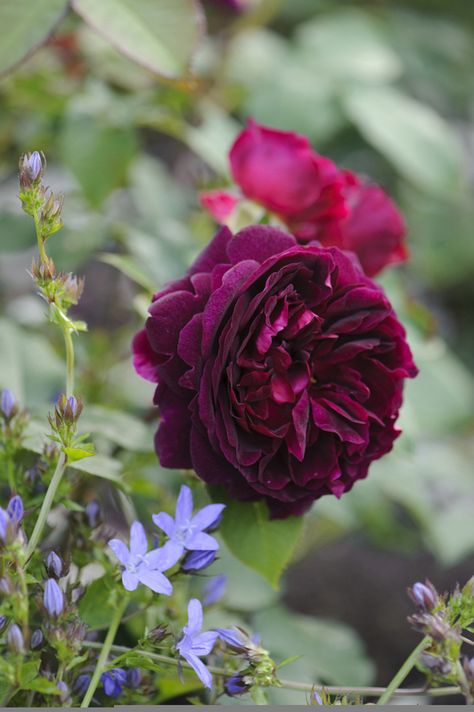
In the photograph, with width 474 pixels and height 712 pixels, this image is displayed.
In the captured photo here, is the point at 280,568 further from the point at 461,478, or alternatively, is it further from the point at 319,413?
the point at 461,478

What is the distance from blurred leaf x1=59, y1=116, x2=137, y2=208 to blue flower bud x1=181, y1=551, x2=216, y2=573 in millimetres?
456

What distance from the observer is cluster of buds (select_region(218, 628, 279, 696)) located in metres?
0.41

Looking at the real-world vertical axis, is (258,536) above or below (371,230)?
below

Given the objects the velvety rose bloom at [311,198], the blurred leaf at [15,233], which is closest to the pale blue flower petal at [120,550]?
the velvety rose bloom at [311,198]

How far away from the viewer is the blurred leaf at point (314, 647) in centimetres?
71

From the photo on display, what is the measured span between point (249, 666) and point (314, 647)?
1.12 ft

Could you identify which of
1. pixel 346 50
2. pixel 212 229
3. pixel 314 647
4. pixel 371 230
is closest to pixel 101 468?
pixel 371 230

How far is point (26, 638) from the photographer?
0.37 meters

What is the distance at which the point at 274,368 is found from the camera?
45cm

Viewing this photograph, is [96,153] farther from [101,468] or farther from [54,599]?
[54,599]

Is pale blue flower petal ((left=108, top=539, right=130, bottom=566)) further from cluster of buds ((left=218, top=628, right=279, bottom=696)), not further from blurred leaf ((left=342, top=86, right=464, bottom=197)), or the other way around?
blurred leaf ((left=342, top=86, right=464, bottom=197))

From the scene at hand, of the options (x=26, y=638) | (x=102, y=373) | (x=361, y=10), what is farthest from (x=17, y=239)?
(x=361, y=10)

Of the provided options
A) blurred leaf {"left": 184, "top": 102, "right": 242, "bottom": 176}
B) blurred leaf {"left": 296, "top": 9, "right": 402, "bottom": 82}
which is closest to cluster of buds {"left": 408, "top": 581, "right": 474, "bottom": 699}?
blurred leaf {"left": 184, "top": 102, "right": 242, "bottom": 176}

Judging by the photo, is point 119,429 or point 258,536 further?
point 119,429
